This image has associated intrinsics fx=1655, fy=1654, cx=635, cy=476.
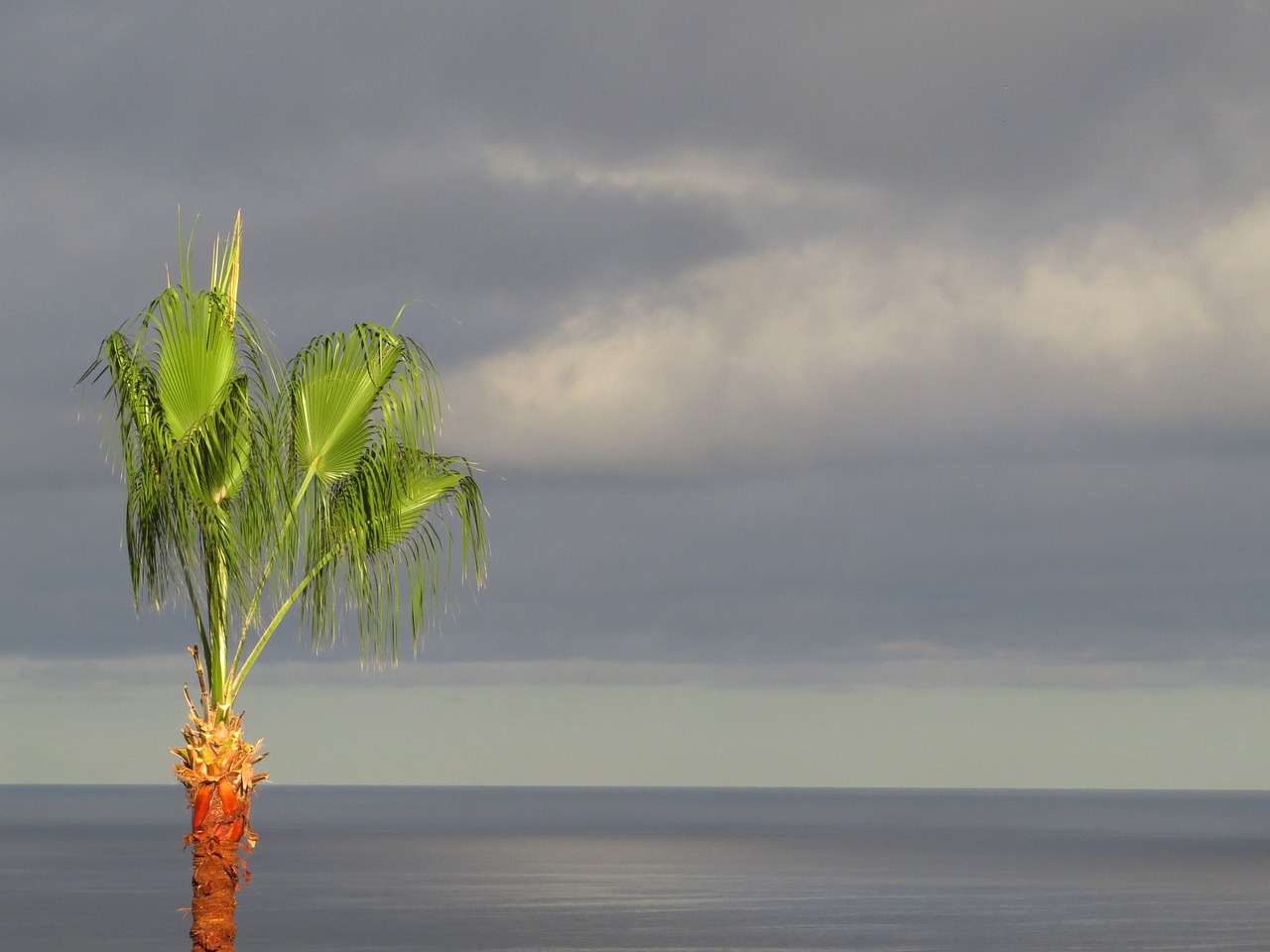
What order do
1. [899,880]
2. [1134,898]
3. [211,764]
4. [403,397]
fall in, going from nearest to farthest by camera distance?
1. [211,764]
2. [403,397]
3. [1134,898]
4. [899,880]

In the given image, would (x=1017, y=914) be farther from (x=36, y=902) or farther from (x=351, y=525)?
(x=351, y=525)

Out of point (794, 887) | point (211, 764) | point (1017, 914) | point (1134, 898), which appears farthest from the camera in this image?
point (794, 887)

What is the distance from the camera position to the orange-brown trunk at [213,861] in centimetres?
1639

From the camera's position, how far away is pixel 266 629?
17000 millimetres

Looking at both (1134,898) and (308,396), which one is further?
(1134,898)

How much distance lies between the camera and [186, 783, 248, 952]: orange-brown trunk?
16.4 metres

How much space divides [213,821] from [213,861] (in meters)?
0.39

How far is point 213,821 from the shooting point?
1647 centimetres

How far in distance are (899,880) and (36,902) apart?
315 feet

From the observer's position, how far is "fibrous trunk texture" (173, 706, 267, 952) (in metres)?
16.4

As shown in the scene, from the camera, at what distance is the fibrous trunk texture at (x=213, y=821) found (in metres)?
16.4

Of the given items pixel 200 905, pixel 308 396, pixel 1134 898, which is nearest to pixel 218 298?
pixel 308 396

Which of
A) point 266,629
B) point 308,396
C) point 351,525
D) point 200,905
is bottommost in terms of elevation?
point 200,905

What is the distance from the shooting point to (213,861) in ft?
53.9
